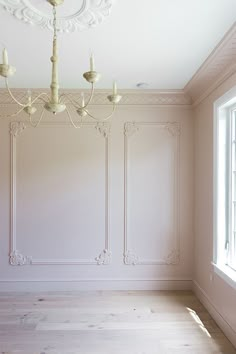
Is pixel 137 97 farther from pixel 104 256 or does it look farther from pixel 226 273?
pixel 226 273

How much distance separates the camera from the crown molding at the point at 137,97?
148 inches

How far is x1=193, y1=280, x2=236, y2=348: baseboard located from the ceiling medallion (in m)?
2.88

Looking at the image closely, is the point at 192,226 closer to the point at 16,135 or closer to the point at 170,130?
the point at 170,130

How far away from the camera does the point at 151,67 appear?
3.00 metres

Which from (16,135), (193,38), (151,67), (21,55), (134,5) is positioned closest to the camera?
(134,5)

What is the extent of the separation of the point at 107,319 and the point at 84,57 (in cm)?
272

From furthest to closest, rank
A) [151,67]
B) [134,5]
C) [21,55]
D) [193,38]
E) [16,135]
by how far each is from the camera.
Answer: [16,135] < [151,67] < [21,55] < [193,38] < [134,5]

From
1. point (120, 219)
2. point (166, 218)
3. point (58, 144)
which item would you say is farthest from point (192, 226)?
point (58, 144)

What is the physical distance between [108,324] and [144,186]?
1744mm

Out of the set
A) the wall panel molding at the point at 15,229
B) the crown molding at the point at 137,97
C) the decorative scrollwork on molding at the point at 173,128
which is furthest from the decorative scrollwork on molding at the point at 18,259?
the decorative scrollwork on molding at the point at 173,128

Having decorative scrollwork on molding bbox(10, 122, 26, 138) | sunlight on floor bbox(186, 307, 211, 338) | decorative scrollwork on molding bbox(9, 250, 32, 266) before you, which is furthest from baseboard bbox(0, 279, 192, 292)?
decorative scrollwork on molding bbox(10, 122, 26, 138)

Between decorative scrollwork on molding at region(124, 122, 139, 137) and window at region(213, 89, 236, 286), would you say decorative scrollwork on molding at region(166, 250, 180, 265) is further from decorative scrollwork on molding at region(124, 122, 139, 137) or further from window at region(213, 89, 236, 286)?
decorative scrollwork on molding at region(124, 122, 139, 137)

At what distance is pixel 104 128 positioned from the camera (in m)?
3.88

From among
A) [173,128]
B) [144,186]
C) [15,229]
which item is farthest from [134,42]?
[15,229]
